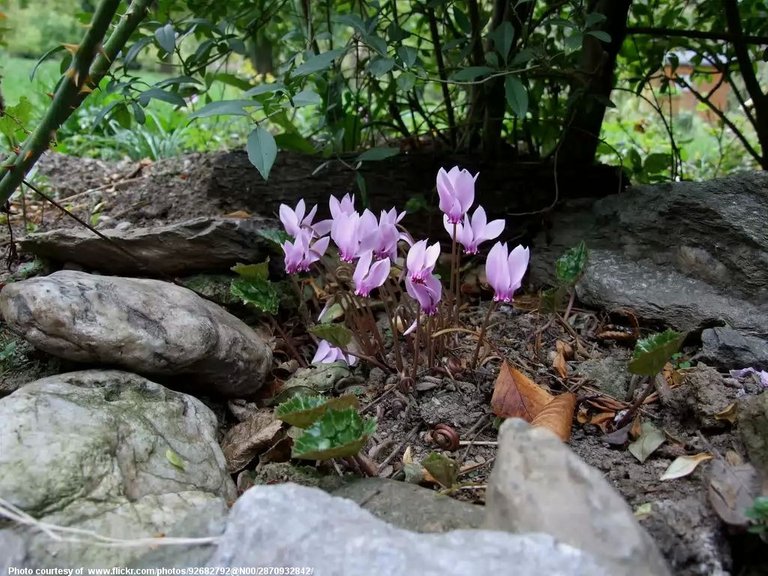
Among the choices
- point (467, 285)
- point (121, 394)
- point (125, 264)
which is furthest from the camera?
point (467, 285)

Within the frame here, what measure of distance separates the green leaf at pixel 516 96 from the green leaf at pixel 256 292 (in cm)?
81

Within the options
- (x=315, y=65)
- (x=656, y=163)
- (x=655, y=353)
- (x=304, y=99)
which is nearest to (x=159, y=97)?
(x=315, y=65)

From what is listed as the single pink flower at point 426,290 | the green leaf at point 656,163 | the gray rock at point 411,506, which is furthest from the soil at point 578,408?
the green leaf at point 656,163

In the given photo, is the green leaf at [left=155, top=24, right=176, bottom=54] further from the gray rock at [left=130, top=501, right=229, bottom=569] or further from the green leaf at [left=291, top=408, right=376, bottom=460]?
the gray rock at [left=130, top=501, right=229, bottom=569]

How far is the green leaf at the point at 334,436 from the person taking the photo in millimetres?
1196

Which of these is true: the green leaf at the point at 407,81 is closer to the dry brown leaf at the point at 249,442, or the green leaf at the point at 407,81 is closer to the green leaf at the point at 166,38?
the green leaf at the point at 166,38

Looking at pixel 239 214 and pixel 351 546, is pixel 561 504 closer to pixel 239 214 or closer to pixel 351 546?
pixel 351 546

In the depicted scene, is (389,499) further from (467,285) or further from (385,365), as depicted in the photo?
(467,285)

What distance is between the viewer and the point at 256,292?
5.90 feet

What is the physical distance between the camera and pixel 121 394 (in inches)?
55.6

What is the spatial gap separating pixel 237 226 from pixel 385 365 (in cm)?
67

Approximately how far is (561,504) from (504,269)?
598mm

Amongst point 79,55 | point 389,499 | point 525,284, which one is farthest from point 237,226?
point 389,499

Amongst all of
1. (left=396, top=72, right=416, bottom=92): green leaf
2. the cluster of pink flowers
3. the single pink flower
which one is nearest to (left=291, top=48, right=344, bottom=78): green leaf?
(left=396, top=72, right=416, bottom=92): green leaf
